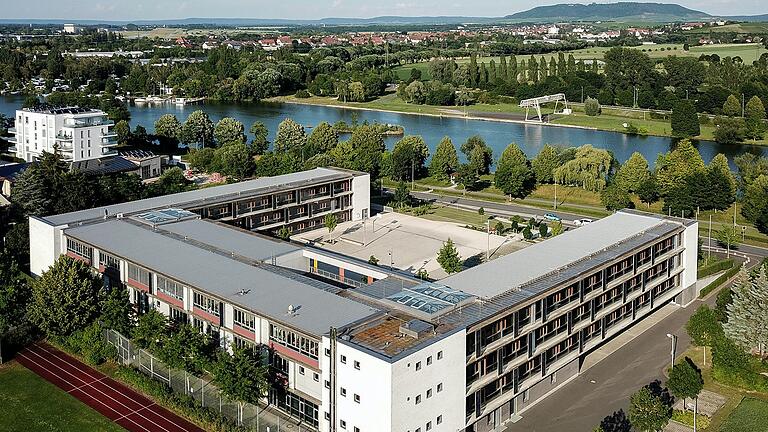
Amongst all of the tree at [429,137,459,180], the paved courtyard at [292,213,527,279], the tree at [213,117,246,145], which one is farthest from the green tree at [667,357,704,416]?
the tree at [213,117,246,145]

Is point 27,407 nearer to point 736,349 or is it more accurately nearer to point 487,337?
point 487,337

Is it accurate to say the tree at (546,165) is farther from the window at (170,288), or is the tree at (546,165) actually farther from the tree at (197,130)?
the window at (170,288)

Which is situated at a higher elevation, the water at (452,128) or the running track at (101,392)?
the water at (452,128)

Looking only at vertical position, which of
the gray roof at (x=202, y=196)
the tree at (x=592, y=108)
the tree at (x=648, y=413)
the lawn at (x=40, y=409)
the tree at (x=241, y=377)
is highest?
the tree at (x=592, y=108)

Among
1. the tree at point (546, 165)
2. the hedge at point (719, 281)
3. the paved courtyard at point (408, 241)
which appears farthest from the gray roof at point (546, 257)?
the tree at point (546, 165)

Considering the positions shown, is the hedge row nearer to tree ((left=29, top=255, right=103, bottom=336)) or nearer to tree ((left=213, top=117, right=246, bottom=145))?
tree ((left=29, top=255, right=103, bottom=336))

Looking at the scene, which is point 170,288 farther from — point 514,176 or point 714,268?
point 514,176

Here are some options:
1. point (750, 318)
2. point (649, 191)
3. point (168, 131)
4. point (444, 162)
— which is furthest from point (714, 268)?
point (168, 131)
